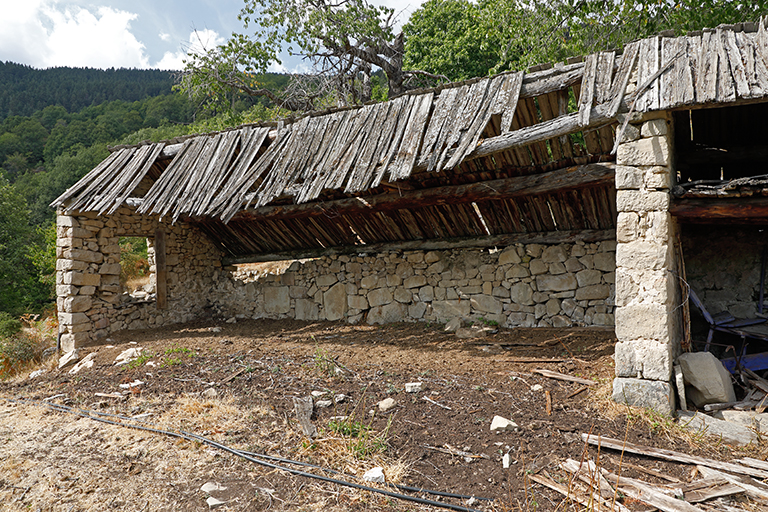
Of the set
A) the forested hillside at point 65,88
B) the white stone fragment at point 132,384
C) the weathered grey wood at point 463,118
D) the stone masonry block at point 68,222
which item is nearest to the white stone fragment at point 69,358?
the stone masonry block at point 68,222

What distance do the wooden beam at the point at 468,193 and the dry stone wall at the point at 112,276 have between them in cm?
287

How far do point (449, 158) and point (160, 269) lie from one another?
22.7 ft

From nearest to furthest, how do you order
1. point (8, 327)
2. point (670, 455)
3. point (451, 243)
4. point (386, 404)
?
point (670, 455) → point (386, 404) → point (451, 243) → point (8, 327)

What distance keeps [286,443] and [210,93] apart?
1282 centimetres

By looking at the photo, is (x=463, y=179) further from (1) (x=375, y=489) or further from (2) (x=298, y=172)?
(1) (x=375, y=489)

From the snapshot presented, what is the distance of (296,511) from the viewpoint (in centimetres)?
313

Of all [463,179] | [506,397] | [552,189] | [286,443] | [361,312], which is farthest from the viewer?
[361,312]

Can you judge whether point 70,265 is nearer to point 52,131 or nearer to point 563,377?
point 563,377

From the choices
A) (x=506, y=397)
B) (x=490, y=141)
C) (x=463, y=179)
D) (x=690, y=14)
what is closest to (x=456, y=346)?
(x=506, y=397)

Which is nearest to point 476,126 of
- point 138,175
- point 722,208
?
point 722,208

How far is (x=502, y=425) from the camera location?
4.05 metres

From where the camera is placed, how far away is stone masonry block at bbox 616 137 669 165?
Answer: 4.15 metres

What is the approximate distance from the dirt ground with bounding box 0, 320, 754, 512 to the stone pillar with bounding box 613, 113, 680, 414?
32 cm

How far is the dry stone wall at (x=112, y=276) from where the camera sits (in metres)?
8.09
